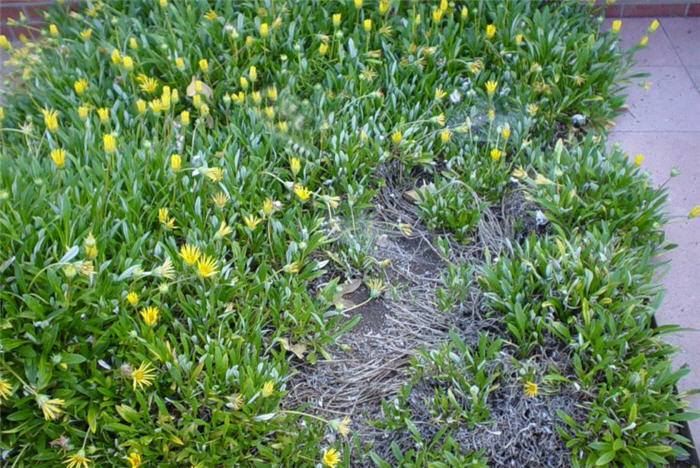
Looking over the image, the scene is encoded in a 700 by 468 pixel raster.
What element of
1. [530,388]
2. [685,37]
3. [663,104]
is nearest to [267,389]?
[530,388]

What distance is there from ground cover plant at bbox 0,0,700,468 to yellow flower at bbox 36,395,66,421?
0.07 feet

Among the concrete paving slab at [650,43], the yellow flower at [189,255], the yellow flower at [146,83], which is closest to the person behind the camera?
the yellow flower at [189,255]

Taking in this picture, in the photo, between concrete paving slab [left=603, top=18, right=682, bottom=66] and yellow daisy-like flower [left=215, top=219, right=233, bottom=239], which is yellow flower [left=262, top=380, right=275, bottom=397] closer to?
yellow daisy-like flower [left=215, top=219, right=233, bottom=239]

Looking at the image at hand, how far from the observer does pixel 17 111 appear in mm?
3150

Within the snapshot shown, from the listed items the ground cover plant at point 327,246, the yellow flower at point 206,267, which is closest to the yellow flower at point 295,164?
the ground cover plant at point 327,246

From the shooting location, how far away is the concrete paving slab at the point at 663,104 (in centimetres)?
341

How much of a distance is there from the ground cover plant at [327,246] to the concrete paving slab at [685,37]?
582 mm

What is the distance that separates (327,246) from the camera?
273 cm

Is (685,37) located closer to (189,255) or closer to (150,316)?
(189,255)

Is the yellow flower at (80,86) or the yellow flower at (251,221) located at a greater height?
the yellow flower at (80,86)

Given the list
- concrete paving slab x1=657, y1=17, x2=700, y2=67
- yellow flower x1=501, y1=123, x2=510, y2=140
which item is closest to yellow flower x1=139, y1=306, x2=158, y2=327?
yellow flower x1=501, y1=123, x2=510, y2=140

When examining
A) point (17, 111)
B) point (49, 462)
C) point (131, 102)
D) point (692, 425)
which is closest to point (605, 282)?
point (692, 425)

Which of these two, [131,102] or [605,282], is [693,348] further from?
[131,102]

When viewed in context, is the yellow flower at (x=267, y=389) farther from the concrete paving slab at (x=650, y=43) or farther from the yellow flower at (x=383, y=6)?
the concrete paving slab at (x=650, y=43)
